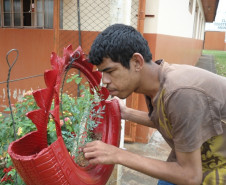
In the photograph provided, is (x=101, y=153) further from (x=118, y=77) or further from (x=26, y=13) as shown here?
(x=26, y=13)

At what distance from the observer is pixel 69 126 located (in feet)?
6.62

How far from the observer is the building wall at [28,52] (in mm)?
4305

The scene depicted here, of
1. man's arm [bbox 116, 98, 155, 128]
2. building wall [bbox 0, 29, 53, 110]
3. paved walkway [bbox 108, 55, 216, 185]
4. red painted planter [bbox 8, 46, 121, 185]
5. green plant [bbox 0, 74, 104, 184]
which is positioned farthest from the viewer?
building wall [bbox 0, 29, 53, 110]

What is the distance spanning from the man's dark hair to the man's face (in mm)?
23

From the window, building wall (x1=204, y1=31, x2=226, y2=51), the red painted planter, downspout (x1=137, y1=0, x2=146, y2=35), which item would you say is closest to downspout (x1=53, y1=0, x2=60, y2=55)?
the window

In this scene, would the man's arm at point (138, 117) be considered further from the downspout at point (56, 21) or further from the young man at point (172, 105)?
the downspout at point (56, 21)

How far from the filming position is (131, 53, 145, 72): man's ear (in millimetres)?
1230

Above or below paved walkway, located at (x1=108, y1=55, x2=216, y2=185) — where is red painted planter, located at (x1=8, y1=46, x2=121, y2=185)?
above

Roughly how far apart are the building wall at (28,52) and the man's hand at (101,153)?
3.32 m

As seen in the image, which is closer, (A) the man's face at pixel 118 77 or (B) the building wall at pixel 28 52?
(A) the man's face at pixel 118 77

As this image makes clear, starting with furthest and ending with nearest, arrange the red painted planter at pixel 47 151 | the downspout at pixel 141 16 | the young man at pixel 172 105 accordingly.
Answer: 1. the downspout at pixel 141 16
2. the young man at pixel 172 105
3. the red painted planter at pixel 47 151

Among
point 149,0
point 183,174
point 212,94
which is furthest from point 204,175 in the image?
point 149,0

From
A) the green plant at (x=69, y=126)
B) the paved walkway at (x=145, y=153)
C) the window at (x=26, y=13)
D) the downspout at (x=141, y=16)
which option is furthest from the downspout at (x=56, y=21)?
the paved walkway at (x=145, y=153)

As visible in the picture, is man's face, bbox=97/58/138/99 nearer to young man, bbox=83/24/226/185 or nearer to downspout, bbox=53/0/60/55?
young man, bbox=83/24/226/185
